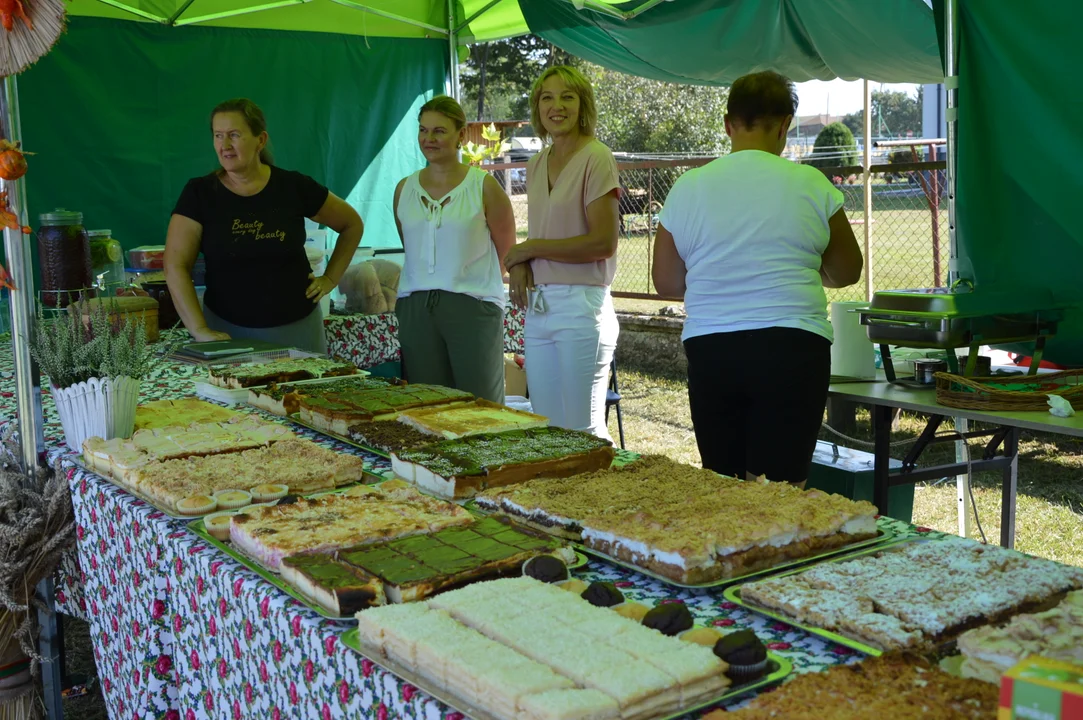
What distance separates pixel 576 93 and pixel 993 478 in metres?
3.75

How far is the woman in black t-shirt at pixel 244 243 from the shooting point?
147 inches

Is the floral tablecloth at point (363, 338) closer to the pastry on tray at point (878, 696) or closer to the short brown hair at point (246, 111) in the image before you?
the short brown hair at point (246, 111)

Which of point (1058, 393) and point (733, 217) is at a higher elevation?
point (733, 217)

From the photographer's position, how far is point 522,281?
3650 mm

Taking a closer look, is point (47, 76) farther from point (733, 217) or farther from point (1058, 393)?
point (1058, 393)

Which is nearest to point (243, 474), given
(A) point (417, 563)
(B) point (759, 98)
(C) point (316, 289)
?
(A) point (417, 563)

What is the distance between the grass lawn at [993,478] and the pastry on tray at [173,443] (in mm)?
3557

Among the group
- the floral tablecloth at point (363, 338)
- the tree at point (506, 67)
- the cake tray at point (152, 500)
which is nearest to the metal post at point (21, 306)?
the cake tray at point (152, 500)

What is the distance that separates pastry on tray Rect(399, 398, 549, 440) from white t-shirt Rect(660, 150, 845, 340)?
0.64 meters

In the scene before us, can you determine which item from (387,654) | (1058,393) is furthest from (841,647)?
(1058,393)

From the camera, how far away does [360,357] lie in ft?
17.2

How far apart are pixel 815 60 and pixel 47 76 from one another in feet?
13.5

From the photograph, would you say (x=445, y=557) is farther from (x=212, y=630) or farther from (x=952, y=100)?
(x=952, y=100)

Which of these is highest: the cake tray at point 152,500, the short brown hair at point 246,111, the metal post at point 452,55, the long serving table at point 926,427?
the metal post at point 452,55
